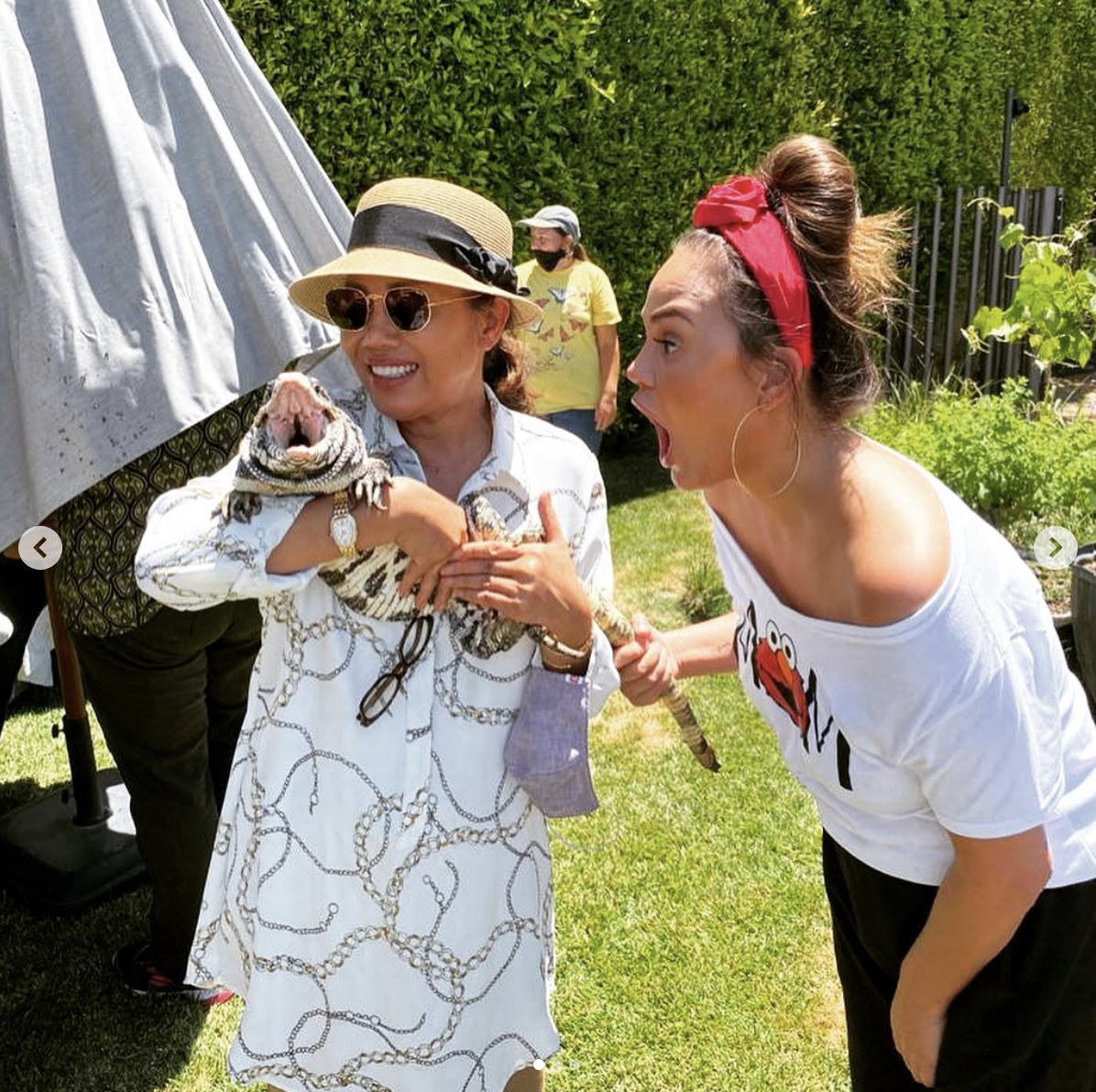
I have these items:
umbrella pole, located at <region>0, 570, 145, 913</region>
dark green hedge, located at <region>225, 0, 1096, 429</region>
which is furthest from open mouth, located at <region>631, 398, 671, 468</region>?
dark green hedge, located at <region>225, 0, 1096, 429</region>

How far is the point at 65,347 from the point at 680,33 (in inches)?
258

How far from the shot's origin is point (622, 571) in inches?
247

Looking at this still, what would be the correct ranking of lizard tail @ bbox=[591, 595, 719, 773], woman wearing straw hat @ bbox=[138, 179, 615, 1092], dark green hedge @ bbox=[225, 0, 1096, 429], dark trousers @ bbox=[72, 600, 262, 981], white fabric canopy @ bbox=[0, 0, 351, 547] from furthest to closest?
dark green hedge @ bbox=[225, 0, 1096, 429]
dark trousers @ bbox=[72, 600, 262, 981]
white fabric canopy @ bbox=[0, 0, 351, 547]
lizard tail @ bbox=[591, 595, 719, 773]
woman wearing straw hat @ bbox=[138, 179, 615, 1092]

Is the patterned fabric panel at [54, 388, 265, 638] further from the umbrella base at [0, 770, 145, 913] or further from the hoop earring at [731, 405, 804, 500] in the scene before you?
the hoop earring at [731, 405, 804, 500]

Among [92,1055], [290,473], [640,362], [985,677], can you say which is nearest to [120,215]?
[290,473]

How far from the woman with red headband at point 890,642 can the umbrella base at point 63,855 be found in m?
2.62

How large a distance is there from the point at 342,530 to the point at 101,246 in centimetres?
106

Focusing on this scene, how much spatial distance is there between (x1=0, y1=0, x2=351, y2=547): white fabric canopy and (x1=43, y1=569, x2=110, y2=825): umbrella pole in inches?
46.1

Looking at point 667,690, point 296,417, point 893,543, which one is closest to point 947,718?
point 893,543

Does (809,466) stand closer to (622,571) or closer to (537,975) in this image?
(537,975)

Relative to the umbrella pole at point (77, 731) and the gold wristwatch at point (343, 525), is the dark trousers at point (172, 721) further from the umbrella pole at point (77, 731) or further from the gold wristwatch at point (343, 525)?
the gold wristwatch at point (343, 525)

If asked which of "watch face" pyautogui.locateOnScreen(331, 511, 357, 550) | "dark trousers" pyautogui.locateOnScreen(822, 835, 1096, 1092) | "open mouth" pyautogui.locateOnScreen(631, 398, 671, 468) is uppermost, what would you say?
"open mouth" pyautogui.locateOnScreen(631, 398, 671, 468)

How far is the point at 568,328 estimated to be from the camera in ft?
21.1

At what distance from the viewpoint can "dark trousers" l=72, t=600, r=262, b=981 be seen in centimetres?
274
